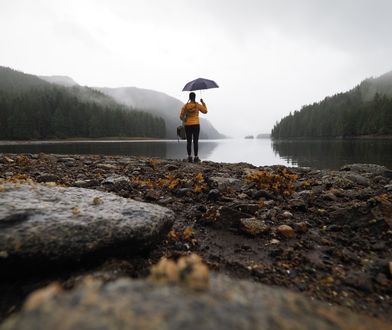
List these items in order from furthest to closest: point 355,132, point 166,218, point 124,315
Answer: point 355,132 → point 166,218 → point 124,315

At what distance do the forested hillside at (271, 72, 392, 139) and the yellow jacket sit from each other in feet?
288

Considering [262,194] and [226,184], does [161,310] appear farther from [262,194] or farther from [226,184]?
[226,184]

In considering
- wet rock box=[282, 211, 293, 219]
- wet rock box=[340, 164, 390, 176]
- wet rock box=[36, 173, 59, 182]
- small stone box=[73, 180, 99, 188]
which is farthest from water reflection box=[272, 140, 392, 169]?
wet rock box=[36, 173, 59, 182]

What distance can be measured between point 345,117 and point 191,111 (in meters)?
106

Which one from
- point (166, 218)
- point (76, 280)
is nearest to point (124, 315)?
point (76, 280)

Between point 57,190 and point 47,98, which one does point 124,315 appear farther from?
point 47,98

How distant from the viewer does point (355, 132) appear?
9419 cm

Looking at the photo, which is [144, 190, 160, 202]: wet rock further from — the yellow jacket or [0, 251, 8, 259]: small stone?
the yellow jacket

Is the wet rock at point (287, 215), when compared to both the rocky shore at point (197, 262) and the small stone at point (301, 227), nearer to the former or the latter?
the rocky shore at point (197, 262)

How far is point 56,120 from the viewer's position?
328ft

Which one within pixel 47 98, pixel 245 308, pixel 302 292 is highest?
pixel 47 98

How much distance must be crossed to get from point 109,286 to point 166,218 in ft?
6.79

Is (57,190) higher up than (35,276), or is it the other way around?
(57,190)

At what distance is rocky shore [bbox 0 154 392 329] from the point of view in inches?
46.1
